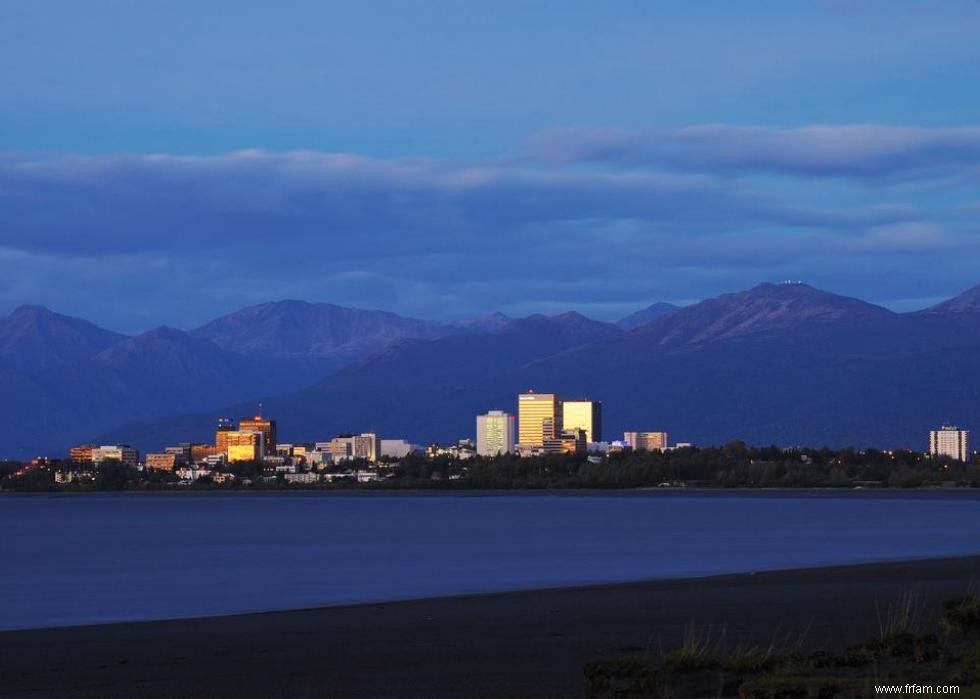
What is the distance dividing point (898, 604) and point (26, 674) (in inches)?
608

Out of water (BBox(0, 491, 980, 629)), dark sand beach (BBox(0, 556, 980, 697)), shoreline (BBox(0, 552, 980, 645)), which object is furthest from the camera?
water (BBox(0, 491, 980, 629))

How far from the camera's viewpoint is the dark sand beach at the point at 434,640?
20.5 metres

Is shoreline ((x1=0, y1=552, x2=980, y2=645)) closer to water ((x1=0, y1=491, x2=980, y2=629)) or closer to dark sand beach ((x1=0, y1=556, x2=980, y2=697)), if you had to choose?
dark sand beach ((x1=0, y1=556, x2=980, y2=697))

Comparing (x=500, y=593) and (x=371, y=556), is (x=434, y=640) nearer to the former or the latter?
(x=500, y=593)

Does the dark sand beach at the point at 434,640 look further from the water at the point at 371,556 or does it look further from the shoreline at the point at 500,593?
the water at the point at 371,556

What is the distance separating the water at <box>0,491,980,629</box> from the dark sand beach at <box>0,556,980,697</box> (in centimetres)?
526

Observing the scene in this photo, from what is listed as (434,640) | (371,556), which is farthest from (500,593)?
(371,556)

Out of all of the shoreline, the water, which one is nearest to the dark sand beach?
the shoreline

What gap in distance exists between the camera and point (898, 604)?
100 feet

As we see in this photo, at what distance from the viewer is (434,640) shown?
26062 millimetres

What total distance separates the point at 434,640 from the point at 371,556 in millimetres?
38555

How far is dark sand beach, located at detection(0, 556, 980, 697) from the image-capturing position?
2048 centimetres

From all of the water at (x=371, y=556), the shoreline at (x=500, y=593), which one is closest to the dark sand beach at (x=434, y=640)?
the shoreline at (x=500, y=593)

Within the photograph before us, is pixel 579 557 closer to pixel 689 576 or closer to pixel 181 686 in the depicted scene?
pixel 689 576
